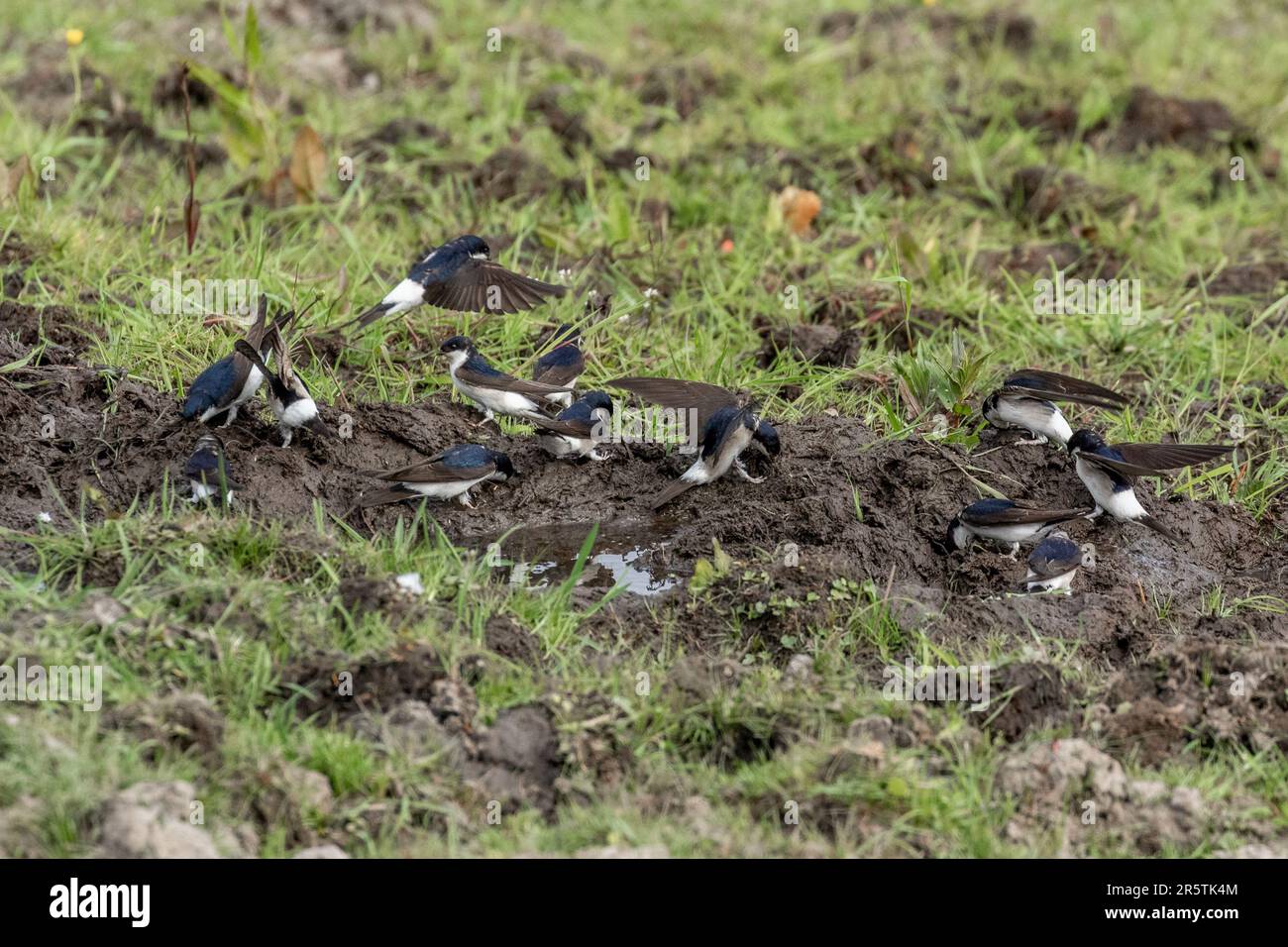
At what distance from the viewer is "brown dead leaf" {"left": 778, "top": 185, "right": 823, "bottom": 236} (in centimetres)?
851

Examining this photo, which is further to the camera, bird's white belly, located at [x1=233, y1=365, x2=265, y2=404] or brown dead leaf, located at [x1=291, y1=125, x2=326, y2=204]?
brown dead leaf, located at [x1=291, y1=125, x2=326, y2=204]

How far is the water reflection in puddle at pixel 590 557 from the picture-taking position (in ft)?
18.7

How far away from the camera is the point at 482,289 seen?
6.82m

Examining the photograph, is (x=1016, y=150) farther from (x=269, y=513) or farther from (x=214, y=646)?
(x=214, y=646)

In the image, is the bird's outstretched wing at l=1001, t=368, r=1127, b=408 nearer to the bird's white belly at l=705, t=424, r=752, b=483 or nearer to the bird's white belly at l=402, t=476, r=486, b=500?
the bird's white belly at l=705, t=424, r=752, b=483

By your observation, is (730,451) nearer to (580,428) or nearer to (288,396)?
(580,428)

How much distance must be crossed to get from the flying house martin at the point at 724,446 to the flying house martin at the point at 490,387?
0.65 meters

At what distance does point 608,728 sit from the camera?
4.71 m

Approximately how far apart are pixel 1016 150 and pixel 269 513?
18.5 feet

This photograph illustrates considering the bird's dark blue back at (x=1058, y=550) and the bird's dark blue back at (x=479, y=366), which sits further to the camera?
the bird's dark blue back at (x=479, y=366)
